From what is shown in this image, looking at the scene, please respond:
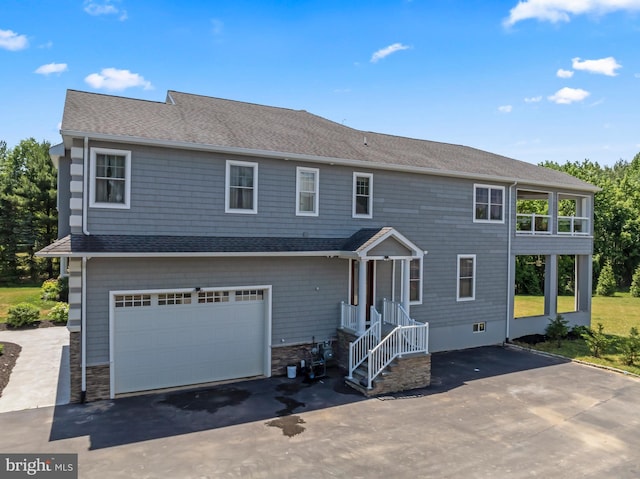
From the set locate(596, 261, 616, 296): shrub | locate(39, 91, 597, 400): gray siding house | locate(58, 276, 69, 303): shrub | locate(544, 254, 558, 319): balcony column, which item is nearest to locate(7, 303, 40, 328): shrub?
locate(58, 276, 69, 303): shrub

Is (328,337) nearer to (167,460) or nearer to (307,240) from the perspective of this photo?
(307,240)

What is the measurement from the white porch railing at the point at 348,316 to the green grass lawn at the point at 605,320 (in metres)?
8.01

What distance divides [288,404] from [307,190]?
19.7 ft

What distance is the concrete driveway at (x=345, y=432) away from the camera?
7.29 metres

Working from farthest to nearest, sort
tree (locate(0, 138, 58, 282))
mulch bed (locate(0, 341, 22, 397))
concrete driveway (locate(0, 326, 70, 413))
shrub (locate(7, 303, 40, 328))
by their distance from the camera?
tree (locate(0, 138, 58, 282))
shrub (locate(7, 303, 40, 328))
mulch bed (locate(0, 341, 22, 397))
concrete driveway (locate(0, 326, 70, 413))

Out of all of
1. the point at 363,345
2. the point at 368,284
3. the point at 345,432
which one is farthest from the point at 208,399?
the point at 368,284

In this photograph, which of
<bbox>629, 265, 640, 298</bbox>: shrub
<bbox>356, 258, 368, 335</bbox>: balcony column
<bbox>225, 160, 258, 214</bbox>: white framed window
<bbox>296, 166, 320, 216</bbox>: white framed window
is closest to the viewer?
<bbox>225, 160, 258, 214</bbox>: white framed window

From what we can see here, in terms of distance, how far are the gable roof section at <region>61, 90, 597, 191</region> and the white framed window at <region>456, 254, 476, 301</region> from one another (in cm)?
305

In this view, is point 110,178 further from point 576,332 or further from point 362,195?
point 576,332

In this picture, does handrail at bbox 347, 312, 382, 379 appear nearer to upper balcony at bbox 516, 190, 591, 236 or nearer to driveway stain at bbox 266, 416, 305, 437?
driveway stain at bbox 266, 416, 305, 437

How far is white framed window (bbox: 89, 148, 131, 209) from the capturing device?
33.3ft

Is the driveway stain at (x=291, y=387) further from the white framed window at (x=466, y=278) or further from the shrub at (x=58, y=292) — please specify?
the shrub at (x=58, y=292)

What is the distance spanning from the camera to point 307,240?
41.4 ft

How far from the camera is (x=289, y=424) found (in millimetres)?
8945
